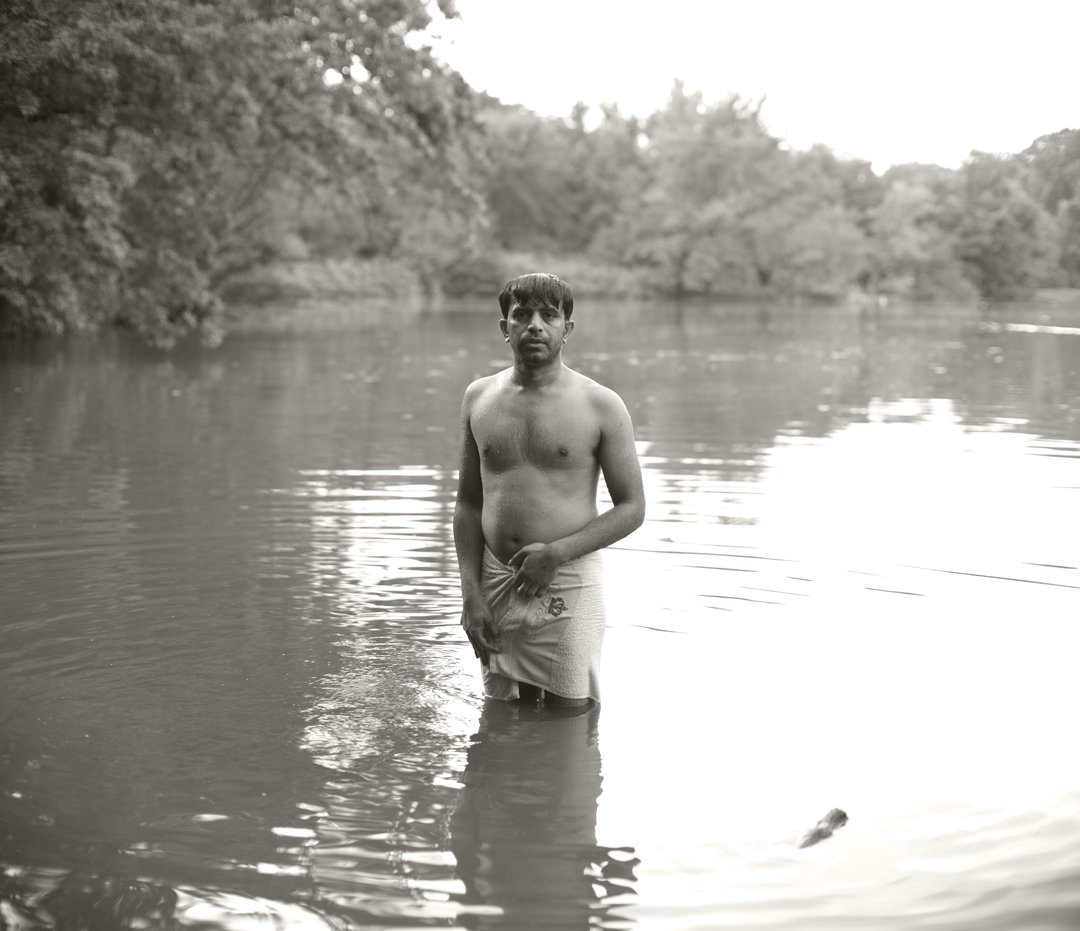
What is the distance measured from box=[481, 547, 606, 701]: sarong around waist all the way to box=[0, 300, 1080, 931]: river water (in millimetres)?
189

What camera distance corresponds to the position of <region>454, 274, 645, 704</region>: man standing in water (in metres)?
4.78

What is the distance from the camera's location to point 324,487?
35.0 feet

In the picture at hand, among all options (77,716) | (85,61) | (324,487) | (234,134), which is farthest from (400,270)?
(77,716)

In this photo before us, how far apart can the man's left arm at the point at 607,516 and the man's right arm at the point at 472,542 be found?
229 mm

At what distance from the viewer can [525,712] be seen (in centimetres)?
516

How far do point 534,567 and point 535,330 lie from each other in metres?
0.85

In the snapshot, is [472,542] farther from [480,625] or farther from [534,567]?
[534,567]

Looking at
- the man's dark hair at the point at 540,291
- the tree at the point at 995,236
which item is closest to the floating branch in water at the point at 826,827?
the man's dark hair at the point at 540,291

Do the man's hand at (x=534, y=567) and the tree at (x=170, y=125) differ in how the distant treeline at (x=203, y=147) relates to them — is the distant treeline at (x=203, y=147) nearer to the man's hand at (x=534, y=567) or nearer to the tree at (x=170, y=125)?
the tree at (x=170, y=125)

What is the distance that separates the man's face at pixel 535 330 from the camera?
475 centimetres

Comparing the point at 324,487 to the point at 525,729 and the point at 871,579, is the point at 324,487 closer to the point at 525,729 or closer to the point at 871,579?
the point at 871,579

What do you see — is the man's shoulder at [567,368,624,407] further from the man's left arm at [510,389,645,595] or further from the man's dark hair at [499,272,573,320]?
the man's dark hair at [499,272,573,320]

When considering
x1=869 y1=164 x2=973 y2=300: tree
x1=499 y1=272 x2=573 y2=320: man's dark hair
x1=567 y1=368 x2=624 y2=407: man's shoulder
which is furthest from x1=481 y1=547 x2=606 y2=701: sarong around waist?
x1=869 y1=164 x2=973 y2=300: tree

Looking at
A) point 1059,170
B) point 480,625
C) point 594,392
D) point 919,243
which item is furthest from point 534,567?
point 919,243
